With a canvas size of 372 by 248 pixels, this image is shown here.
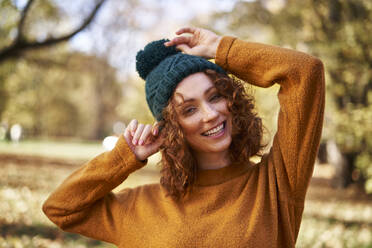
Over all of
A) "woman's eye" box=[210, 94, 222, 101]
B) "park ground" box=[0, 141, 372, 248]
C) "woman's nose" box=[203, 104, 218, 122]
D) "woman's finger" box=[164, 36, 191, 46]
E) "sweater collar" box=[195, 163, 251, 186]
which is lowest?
"park ground" box=[0, 141, 372, 248]

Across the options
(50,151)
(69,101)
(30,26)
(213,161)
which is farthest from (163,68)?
(69,101)

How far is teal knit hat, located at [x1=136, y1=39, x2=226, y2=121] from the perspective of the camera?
186cm

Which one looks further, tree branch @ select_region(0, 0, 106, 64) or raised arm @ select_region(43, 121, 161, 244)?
tree branch @ select_region(0, 0, 106, 64)

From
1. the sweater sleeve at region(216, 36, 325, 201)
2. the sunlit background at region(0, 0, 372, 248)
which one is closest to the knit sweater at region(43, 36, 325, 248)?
the sweater sleeve at region(216, 36, 325, 201)

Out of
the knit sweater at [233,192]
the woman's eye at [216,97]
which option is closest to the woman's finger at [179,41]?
the knit sweater at [233,192]

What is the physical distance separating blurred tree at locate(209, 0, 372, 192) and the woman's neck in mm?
4790

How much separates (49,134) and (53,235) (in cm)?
3430

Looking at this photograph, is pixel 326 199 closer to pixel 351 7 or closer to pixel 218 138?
pixel 351 7

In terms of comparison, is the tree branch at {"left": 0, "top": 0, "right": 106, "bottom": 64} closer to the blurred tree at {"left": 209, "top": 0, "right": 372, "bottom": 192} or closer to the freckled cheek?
the blurred tree at {"left": 209, "top": 0, "right": 372, "bottom": 192}

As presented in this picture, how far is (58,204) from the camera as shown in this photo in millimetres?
1904

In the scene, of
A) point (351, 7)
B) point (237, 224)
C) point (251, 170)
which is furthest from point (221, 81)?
point (351, 7)

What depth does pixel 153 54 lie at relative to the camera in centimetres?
206

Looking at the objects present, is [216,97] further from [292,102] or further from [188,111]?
[292,102]

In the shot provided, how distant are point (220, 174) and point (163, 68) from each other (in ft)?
2.17
